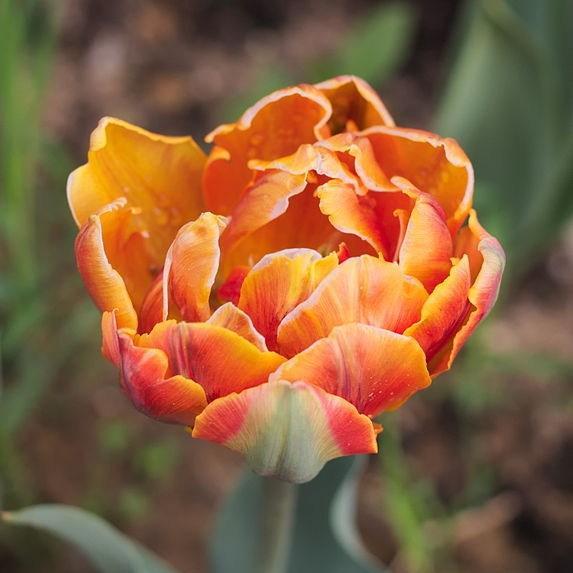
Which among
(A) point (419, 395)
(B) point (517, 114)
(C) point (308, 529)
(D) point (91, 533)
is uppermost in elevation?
(B) point (517, 114)

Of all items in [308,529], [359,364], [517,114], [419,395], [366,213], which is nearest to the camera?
[359,364]

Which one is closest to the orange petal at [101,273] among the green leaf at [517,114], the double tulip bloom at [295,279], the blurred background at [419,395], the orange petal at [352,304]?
the double tulip bloom at [295,279]

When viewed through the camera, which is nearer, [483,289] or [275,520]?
[483,289]

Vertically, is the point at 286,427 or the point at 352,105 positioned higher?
the point at 352,105

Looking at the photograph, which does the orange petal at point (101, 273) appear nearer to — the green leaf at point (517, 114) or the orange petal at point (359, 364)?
the orange petal at point (359, 364)

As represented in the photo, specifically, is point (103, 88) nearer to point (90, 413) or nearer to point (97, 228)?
point (90, 413)

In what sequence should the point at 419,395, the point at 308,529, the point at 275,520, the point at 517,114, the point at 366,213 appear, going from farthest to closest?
the point at 419,395
the point at 517,114
the point at 308,529
the point at 275,520
the point at 366,213

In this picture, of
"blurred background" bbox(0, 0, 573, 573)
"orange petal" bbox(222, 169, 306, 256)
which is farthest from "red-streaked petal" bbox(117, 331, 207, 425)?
"blurred background" bbox(0, 0, 573, 573)

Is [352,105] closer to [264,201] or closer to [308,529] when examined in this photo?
[264,201]

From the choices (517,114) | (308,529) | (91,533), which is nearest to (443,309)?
(91,533)
